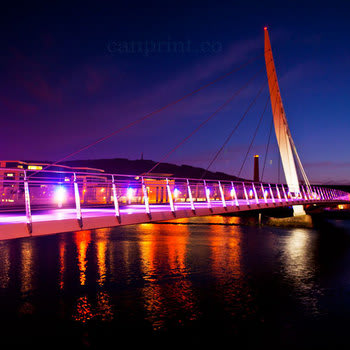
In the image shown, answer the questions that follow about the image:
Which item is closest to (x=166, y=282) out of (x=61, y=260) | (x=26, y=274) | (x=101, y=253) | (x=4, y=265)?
(x=26, y=274)

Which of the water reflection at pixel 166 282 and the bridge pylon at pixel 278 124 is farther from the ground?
the bridge pylon at pixel 278 124

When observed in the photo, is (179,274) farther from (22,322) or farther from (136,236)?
(136,236)

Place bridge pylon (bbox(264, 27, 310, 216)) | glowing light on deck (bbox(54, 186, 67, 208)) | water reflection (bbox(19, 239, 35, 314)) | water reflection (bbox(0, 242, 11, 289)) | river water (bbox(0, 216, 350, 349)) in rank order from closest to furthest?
glowing light on deck (bbox(54, 186, 67, 208)) < river water (bbox(0, 216, 350, 349)) < water reflection (bbox(19, 239, 35, 314)) < water reflection (bbox(0, 242, 11, 289)) < bridge pylon (bbox(264, 27, 310, 216))

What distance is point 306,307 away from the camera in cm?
1834

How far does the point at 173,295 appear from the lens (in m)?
19.8

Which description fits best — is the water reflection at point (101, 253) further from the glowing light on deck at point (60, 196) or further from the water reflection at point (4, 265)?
the glowing light on deck at point (60, 196)

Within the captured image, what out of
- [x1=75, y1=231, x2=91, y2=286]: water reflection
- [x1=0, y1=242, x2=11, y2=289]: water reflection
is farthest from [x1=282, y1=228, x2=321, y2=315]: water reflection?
[x1=0, y1=242, x2=11, y2=289]: water reflection

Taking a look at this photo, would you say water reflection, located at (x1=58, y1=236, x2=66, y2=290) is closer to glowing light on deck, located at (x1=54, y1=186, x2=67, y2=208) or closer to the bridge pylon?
glowing light on deck, located at (x1=54, y1=186, x2=67, y2=208)

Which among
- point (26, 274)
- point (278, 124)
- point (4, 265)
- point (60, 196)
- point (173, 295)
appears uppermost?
point (278, 124)

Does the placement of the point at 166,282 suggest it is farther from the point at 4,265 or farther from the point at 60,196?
the point at 4,265

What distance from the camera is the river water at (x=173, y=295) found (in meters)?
15.2

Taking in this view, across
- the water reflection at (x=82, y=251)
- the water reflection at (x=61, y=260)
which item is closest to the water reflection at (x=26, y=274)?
the water reflection at (x=61, y=260)

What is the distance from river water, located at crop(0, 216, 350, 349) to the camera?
15156mm

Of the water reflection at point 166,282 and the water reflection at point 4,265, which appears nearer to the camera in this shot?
the water reflection at point 166,282
